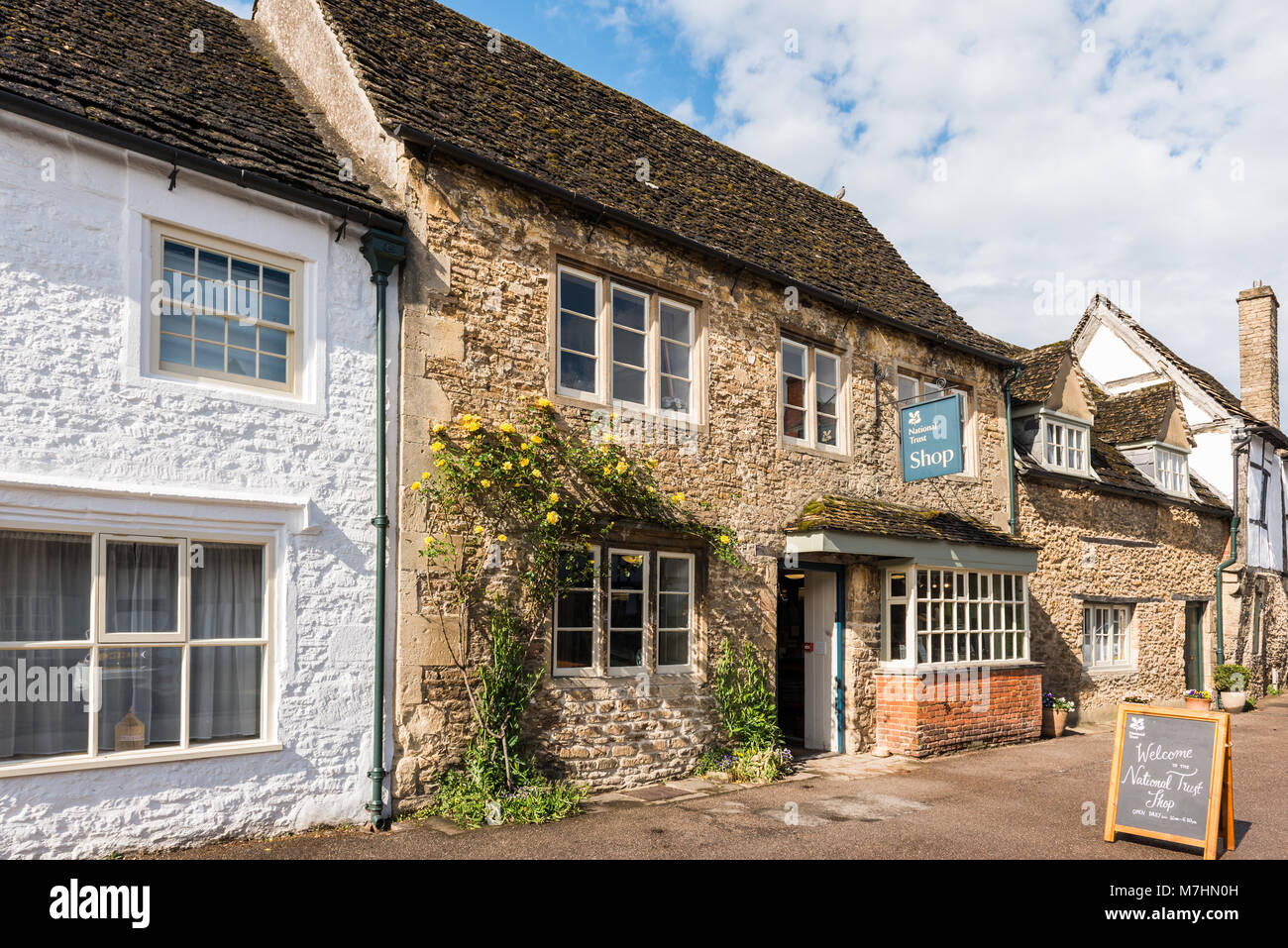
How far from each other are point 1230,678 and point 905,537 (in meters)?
12.0

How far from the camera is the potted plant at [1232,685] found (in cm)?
1898

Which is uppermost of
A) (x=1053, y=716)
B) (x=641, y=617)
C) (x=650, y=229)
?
(x=650, y=229)

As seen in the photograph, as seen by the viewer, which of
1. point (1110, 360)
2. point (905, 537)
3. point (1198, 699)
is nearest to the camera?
point (905, 537)

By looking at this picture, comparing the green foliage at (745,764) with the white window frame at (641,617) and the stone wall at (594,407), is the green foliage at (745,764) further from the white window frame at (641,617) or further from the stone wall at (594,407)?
the white window frame at (641,617)

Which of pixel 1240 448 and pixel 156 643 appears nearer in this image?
pixel 156 643

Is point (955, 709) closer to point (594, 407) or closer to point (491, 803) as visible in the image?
point (594, 407)

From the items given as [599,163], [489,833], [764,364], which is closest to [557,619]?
[489,833]

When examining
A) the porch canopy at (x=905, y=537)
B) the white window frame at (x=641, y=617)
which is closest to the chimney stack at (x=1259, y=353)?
the porch canopy at (x=905, y=537)

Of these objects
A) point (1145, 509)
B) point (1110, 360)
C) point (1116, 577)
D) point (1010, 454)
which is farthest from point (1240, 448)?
point (1010, 454)

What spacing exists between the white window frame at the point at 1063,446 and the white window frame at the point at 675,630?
8346 millimetres

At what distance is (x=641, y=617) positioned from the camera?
9938 millimetres

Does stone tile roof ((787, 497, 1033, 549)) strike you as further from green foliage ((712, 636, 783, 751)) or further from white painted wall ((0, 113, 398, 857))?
white painted wall ((0, 113, 398, 857))
